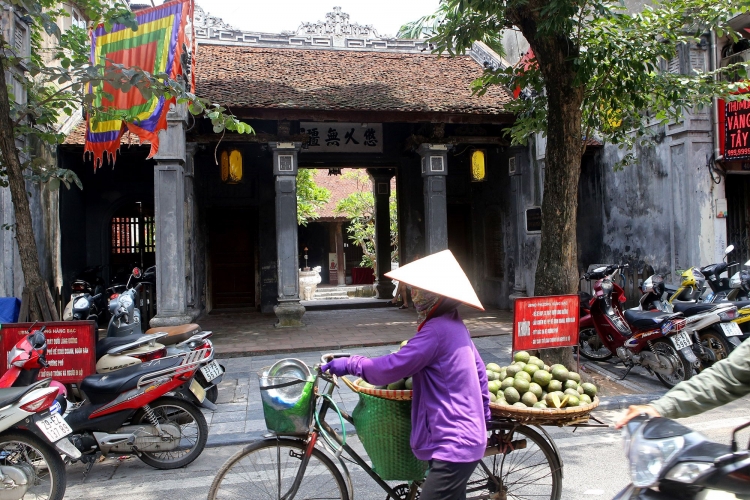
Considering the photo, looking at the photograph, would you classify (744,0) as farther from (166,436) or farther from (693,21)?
(166,436)

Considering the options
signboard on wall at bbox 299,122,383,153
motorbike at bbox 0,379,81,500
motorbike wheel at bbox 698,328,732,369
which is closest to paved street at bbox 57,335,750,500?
motorbike at bbox 0,379,81,500

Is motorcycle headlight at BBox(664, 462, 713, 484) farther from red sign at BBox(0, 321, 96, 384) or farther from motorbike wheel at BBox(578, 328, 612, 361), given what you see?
motorbike wheel at BBox(578, 328, 612, 361)

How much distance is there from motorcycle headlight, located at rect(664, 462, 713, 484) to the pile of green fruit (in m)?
1.26

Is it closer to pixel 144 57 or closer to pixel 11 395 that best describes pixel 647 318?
pixel 11 395

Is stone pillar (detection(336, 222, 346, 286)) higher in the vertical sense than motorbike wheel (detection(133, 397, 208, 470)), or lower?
higher

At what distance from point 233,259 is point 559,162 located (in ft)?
30.3

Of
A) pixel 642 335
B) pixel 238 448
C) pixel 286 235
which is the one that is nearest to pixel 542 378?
pixel 238 448

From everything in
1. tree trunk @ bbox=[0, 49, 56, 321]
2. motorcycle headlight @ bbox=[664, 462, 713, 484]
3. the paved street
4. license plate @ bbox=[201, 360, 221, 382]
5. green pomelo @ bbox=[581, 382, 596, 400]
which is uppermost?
tree trunk @ bbox=[0, 49, 56, 321]

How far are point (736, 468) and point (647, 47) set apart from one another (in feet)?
19.5

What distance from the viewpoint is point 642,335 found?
6.46 m

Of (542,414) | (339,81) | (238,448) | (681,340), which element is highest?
(339,81)

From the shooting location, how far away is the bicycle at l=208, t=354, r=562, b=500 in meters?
2.76

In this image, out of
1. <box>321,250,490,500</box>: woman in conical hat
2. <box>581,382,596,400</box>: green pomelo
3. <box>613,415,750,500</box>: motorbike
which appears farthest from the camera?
<box>581,382,596,400</box>: green pomelo

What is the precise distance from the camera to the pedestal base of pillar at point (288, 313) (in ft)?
35.0
